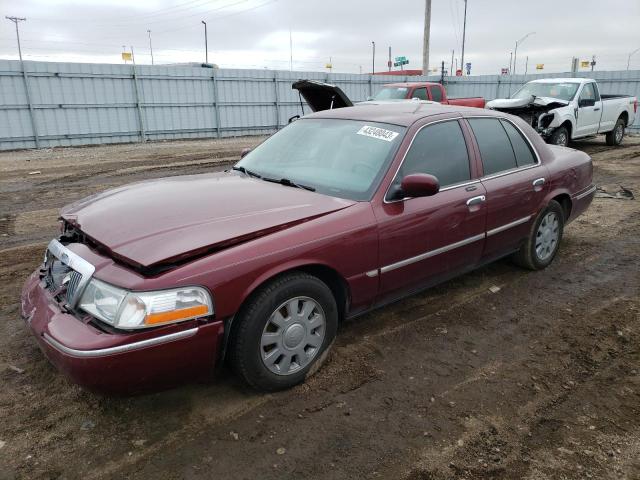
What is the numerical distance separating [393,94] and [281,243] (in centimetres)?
1154

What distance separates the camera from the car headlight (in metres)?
2.38

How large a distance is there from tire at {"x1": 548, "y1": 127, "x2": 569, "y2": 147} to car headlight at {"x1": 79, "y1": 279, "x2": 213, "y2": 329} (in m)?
11.7

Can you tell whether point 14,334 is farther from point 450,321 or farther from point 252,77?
point 252,77

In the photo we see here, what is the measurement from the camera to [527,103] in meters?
11.0

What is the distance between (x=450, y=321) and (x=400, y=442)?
154 centimetres

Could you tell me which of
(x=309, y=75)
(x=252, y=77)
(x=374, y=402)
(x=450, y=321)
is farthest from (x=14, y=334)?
(x=309, y=75)

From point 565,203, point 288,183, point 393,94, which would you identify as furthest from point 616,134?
point 288,183

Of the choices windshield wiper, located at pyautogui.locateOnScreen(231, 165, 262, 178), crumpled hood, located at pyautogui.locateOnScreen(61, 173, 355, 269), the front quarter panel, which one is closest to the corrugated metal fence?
windshield wiper, located at pyautogui.locateOnScreen(231, 165, 262, 178)

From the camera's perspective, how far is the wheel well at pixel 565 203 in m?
4.96

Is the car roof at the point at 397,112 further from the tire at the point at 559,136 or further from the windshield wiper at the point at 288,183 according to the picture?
the tire at the point at 559,136

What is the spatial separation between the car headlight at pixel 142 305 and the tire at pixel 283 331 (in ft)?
0.93

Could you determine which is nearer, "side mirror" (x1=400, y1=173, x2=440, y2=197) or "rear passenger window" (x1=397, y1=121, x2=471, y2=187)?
"side mirror" (x1=400, y1=173, x2=440, y2=197)

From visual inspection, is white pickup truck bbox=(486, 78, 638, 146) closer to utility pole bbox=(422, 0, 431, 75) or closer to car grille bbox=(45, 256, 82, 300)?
car grille bbox=(45, 256, 82, 300)

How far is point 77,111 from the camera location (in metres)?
16.1
